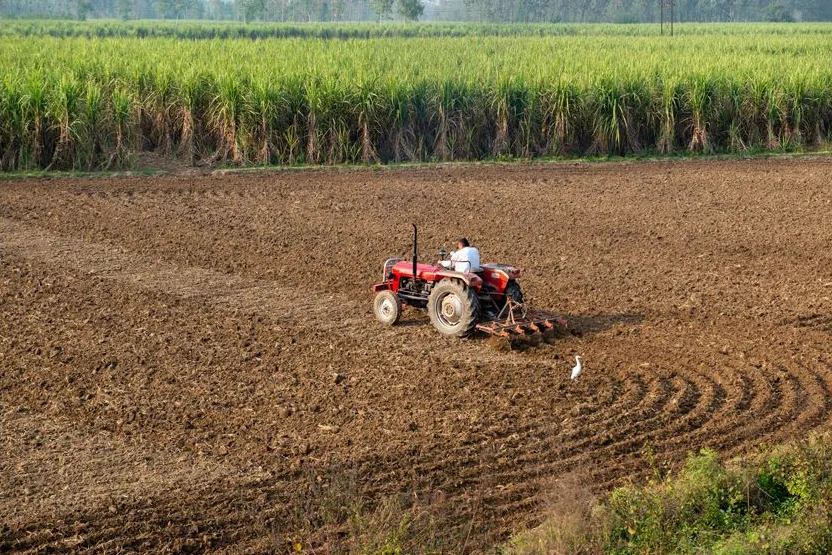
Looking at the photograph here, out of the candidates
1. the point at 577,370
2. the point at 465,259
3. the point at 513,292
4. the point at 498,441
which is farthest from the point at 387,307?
the point at 498,441

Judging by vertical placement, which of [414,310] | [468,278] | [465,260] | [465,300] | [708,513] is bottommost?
[708,513]

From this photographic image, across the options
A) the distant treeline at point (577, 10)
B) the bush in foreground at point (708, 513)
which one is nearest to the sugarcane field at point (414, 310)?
the bush in foreground at point (708, 513)

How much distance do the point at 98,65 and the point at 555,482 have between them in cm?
2006

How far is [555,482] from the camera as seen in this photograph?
24.4 feet

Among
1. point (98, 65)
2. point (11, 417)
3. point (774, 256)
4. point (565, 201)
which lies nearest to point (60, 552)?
point (11, 417)

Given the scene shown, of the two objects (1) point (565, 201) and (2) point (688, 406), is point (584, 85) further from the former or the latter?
(2) point (688, 406)

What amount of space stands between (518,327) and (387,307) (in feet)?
5.34

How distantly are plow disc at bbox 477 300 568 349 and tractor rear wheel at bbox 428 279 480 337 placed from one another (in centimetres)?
16

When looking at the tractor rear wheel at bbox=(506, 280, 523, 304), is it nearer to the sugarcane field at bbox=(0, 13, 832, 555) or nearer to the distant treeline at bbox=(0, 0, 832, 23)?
the sugarcane field at bbox=(0, 13, 832, 555)

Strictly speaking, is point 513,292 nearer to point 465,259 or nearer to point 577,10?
point 465,259

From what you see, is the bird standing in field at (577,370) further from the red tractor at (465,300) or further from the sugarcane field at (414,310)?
the red tractor at (465,300)

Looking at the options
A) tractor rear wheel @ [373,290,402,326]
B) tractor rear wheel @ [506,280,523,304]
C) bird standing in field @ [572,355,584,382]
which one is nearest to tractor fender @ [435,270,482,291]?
tractor rear wheel @ [506,280,523,304]

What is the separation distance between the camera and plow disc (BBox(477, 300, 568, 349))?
412 inches

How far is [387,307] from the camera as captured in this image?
37.5 feet
